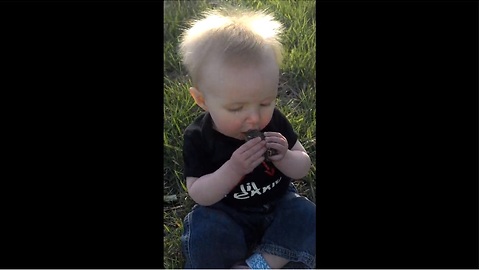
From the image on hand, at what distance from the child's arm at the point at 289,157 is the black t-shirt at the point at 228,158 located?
0.03 meters

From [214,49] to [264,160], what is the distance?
0.35 meters

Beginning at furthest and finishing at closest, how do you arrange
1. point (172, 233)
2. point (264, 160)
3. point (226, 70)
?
1. point (172, 233)
2. point (264, 160)
3. point (226, 70)

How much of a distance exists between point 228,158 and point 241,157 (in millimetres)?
68

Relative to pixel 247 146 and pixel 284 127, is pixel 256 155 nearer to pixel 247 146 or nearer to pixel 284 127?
pixel 247 146

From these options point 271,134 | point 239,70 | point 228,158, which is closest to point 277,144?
point 271,134

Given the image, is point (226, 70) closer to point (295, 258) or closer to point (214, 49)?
point (214, 49)

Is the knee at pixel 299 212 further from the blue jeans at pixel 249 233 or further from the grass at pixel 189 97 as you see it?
the grass at pixel 189 97

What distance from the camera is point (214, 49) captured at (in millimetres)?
1910

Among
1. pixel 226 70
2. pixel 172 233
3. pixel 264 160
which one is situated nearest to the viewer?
pixel 226 70

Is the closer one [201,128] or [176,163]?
[201,128]

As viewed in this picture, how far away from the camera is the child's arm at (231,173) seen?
1.97 m

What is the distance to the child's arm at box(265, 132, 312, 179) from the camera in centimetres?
201
